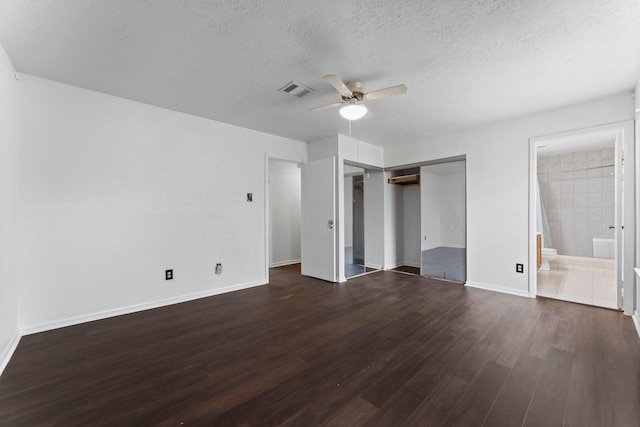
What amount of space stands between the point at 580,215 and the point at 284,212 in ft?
18.4

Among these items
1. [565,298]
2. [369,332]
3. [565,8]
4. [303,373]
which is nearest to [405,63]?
[565,8]

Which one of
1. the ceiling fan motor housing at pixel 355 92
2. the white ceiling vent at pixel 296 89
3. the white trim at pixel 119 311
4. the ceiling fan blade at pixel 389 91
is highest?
the white ceiling vent at pixel 296 89

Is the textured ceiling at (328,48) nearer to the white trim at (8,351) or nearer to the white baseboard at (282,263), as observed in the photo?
the white trim at (8,351)

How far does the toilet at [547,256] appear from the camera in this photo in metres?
4.85

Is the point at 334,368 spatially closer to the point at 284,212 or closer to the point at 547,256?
the point at 284,212

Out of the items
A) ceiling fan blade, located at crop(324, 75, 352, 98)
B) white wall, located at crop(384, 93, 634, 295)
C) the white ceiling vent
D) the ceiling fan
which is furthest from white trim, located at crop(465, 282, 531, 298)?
the white ceiling vent

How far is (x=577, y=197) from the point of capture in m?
4.67

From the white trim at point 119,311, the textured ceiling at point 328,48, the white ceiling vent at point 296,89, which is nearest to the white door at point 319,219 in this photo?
the white trim at point 119,311

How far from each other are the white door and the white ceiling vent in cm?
164

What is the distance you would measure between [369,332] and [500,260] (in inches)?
103

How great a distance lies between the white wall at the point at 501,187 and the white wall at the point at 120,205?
3526 millimetres

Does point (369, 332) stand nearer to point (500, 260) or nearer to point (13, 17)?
point (500, 260)

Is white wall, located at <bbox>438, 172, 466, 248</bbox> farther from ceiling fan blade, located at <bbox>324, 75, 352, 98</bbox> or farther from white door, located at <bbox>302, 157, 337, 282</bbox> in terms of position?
ceiling fan blade, located at <bbox>324, 75, 352, 98</bbox>

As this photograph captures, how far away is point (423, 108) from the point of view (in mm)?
3434
